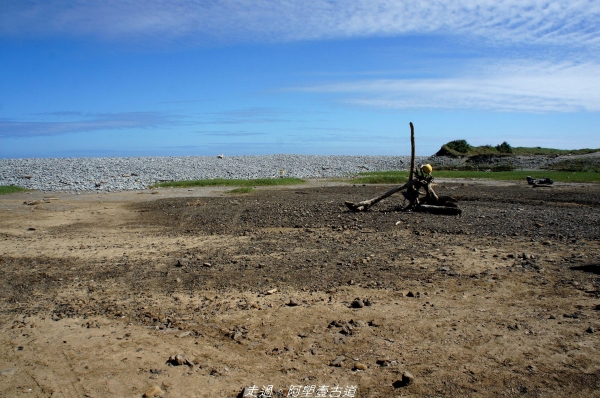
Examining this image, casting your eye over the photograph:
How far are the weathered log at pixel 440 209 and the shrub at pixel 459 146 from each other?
27070 mm

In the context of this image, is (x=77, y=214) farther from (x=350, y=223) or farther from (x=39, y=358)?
(x=39, y=358)

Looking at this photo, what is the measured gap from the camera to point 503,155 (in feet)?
Answer: 113

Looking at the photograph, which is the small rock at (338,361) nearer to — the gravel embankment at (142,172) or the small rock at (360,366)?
the small rock at (360,366)

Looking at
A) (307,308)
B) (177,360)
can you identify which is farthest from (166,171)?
(177,360)

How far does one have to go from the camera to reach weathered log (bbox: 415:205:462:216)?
39.4ft

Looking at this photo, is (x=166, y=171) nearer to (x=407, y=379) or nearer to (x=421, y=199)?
(x=421, y=199)

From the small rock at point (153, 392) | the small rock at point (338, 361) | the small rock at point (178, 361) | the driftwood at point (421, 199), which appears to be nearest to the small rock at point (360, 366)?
the small rock at point (338, 361)

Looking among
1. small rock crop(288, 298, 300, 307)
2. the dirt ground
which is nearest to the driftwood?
the dirt ground

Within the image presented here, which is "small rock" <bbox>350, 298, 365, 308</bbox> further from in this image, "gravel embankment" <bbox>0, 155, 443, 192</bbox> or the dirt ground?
"gravel embankment" <bbox>0, 155, 443, 192</bbox>

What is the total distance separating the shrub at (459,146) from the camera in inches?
1497

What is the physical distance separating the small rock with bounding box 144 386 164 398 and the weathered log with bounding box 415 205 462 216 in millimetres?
9034

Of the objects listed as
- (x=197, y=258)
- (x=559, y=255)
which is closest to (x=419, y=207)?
(x=559, y=255)

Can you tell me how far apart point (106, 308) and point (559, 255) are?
6704mm

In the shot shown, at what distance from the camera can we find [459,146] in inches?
1522
